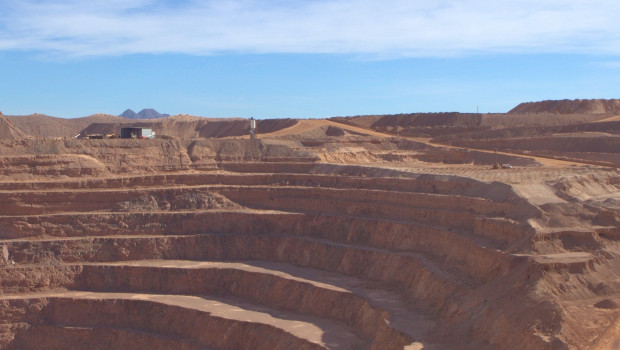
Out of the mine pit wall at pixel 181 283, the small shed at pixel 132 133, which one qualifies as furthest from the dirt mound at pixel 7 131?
the mine pit wall at pixel 181 283

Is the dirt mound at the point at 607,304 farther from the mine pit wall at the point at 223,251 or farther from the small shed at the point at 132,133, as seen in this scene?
the small shed at the point at 132,133

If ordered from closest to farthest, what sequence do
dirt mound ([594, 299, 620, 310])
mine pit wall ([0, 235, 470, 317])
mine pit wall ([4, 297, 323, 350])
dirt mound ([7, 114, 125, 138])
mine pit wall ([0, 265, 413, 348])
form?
dirt mound ([594, 299, 620, 310]) < mine pit wall ([4, 297, 323, 350]) < mine pit wall ([0, 265, 413, 348]) < mine pit wall ([0, 235, 470, 317]) < dirt mound ([7, 114, 125, 138])

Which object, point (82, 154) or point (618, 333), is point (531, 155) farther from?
point (618, 333)

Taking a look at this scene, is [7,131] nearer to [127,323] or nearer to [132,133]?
[132,133]

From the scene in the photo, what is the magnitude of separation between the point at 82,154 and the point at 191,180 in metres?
8.07

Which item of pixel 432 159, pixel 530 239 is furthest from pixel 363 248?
pixel 432 159

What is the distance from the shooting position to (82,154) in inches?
2019

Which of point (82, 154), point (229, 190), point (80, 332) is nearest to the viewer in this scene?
point (80, 332)

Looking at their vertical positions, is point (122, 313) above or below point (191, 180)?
below

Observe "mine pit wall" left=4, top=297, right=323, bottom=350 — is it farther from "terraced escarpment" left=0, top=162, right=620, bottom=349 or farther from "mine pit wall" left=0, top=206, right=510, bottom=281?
"mine pit wall" left=0, top=206, right=510, bottom=281

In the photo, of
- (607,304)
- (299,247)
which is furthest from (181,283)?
(607,304)

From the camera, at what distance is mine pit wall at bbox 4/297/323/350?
3391 centimetres

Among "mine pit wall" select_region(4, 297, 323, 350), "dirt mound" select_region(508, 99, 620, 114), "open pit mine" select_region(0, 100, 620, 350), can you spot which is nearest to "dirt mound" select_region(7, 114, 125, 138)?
"open pit mine" select_region(0, 100, 620, 350)

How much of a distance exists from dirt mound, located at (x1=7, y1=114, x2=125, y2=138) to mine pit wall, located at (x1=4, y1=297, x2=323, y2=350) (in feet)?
219
